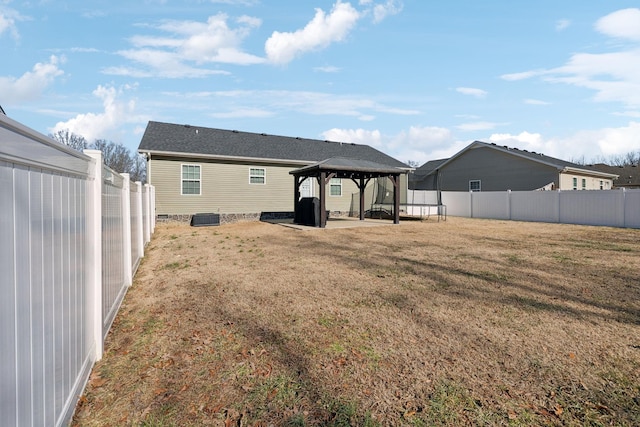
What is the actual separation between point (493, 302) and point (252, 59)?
13.7m

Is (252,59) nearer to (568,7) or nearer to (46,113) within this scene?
(568,7)

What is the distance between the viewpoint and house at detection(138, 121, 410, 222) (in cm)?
1427

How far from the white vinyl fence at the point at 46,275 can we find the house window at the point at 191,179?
41.3 ft

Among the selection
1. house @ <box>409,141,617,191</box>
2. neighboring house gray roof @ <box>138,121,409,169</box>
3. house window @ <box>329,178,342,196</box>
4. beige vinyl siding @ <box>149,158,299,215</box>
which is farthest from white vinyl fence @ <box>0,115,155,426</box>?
house @ <box>409,141,617,191</box>

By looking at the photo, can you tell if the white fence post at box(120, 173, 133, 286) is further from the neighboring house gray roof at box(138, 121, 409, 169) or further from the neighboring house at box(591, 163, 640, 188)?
the neighboring house at box(591, 163, 640, 188)

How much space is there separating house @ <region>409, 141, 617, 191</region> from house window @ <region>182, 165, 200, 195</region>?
41.2 ft

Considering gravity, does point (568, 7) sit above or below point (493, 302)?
above

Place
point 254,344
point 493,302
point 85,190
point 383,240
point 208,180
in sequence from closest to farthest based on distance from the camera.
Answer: point 85,190
point 254,344
point 493,302
point 383,240
point 208,180

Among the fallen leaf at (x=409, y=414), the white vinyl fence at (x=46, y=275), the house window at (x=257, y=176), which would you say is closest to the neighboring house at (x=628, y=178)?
the house window at (x=257, y=176)

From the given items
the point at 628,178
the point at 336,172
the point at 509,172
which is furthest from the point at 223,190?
the point at 628,178

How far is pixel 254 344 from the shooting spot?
299cm

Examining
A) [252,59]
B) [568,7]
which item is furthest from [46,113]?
[568,7]

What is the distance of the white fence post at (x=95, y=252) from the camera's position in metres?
2.54

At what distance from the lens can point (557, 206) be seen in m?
15.4
